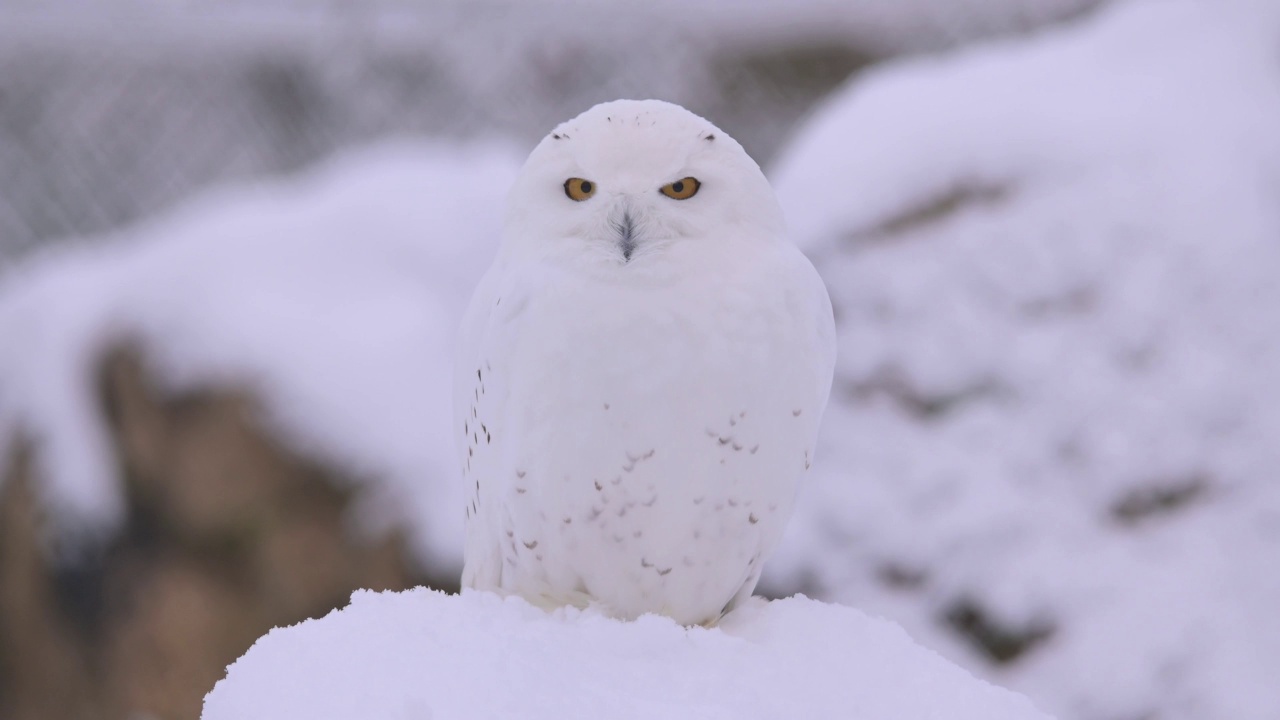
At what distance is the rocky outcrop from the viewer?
6.84ft

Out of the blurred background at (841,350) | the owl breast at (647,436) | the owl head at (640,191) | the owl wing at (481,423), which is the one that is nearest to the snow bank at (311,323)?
the blurred background at (841,350)

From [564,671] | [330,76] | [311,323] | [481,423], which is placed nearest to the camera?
[564,671]

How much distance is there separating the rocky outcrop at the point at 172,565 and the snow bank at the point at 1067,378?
3.17 ft

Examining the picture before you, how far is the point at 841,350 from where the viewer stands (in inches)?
77.4

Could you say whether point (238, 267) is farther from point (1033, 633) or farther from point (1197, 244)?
point (1197, 244)

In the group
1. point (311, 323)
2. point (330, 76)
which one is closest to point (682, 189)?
point (311, 323)

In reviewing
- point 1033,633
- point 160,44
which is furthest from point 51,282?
point 1033,633

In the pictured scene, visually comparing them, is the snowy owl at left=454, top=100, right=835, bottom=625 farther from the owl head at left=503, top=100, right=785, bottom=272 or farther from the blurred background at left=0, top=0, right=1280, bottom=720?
the blurred background at left=0, top=0, right=1280, bottom=720

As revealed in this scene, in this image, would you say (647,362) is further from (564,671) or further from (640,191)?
(564,671)

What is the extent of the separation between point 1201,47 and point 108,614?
2.79 meters

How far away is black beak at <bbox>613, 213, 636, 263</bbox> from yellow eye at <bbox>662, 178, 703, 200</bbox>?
0.04 m

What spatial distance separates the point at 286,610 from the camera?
6.91 feet

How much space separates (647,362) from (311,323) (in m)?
1.62

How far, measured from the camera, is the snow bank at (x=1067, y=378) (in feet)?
5.57
